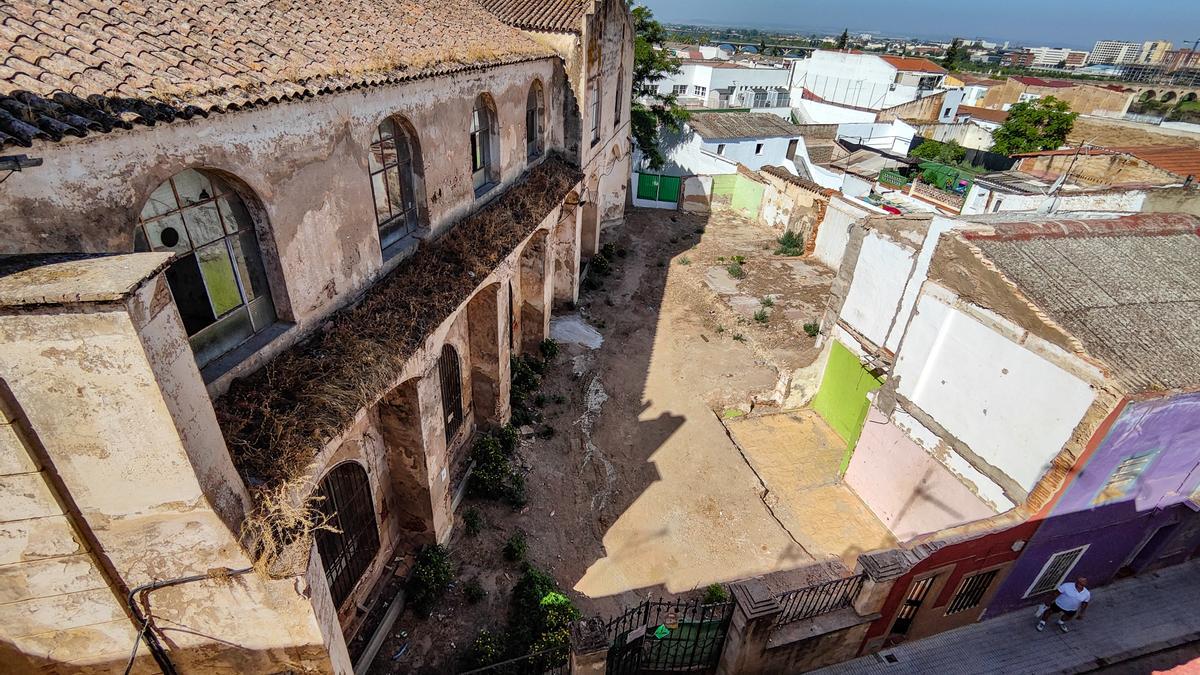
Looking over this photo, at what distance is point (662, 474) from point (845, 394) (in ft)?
16.2

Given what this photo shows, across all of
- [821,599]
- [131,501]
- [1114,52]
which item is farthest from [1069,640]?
[1114,52]

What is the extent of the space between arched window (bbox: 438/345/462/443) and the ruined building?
6.40 feet

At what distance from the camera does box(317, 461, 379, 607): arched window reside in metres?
8.02

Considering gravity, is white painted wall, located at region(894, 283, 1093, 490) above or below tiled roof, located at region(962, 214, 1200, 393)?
below

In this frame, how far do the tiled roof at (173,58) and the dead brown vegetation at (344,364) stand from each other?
114 inches

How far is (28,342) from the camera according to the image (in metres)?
3.86

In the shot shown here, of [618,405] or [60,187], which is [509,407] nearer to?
[618,405]

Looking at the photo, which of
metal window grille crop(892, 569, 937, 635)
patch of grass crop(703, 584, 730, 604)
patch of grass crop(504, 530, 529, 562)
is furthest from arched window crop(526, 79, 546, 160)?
metal window grille crop(892, 569, 937, 635)

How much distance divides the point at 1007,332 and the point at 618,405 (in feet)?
29.1

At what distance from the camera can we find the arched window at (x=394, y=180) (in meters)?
8.95

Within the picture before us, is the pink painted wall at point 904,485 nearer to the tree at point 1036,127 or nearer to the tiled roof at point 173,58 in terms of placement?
the tiled roof at point 173,58

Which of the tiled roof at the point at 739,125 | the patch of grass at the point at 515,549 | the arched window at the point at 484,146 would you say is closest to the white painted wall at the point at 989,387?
the patch of grass at the point at 515,549

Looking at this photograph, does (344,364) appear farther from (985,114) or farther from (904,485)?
(985,114)

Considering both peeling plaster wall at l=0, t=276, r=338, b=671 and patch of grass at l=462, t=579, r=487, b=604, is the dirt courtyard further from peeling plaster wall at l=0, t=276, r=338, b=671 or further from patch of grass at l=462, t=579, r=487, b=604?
peeling plaster wall at l=0, t=276, r=338, b=671
